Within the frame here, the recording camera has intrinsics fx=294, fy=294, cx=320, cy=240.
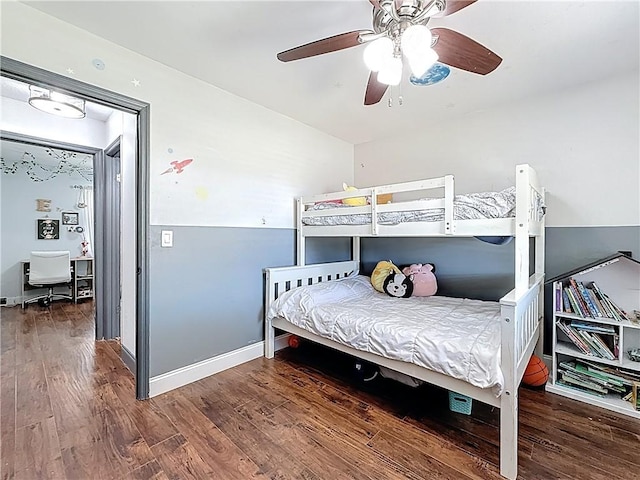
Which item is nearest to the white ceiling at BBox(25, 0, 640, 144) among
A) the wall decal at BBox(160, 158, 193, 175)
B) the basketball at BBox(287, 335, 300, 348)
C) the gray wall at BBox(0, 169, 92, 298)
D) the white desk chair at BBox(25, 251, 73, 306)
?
the wall decal at BBox(160, 158, 193, 175)

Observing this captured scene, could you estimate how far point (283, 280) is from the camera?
8.97 ft

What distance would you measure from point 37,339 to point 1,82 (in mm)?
2497

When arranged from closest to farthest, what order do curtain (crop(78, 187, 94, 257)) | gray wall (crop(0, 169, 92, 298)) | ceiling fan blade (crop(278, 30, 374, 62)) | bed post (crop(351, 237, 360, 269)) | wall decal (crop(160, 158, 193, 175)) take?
ceiling fan blade (crop(278, 30, 374, 62)), wall decal (crop(160, 158, 193, 175)), bed post (crop(351, 237, 360, 269)), gray wall (crop(0, 169, 92, 298)), curtain (crop(78, 187, 94, 257))

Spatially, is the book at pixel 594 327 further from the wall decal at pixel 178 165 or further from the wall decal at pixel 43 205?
the wall decal at pixel 43 205

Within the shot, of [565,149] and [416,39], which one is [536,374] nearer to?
[565,149]

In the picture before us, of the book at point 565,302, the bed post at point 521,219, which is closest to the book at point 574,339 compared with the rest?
the book at point 565,302

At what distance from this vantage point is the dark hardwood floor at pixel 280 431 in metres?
1.41

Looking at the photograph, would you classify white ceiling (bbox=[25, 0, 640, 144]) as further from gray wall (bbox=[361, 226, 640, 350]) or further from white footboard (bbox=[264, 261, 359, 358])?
white footboard (bbox=[264, 261, 359, 358])

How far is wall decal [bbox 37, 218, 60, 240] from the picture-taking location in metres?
5.12

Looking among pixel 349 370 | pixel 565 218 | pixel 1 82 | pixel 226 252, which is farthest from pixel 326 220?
pixel 1 82

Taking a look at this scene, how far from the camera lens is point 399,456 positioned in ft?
4.91

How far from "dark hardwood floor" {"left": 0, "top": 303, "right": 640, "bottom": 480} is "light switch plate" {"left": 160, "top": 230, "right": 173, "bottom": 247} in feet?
3.49

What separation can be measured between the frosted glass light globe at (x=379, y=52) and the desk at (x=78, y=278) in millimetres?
5866

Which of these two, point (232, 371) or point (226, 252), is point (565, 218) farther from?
point (232, 371)
